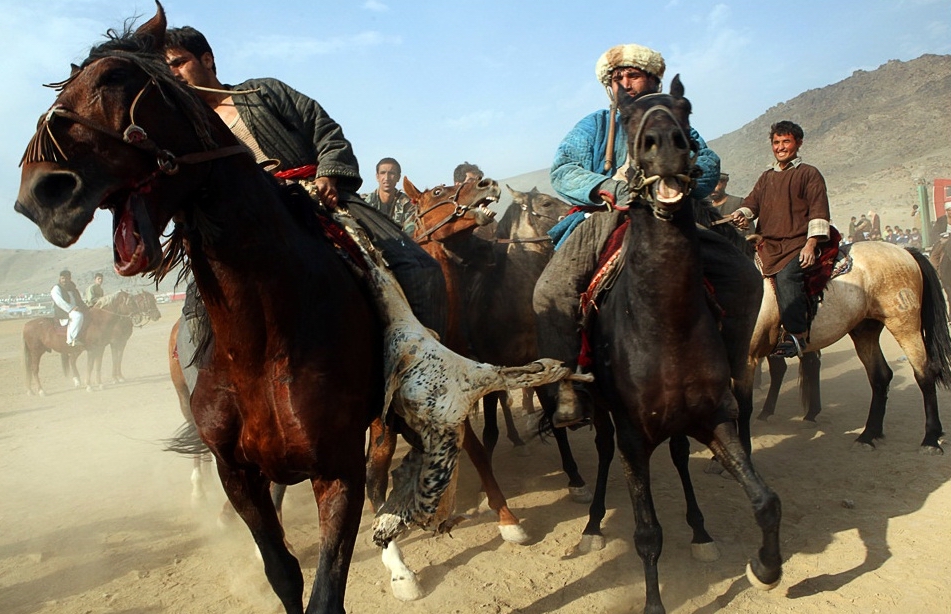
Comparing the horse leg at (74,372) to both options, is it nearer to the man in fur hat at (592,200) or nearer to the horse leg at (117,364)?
the horse leg at (117,364)

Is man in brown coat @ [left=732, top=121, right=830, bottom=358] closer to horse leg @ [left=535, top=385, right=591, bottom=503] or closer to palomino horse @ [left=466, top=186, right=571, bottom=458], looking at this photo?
palomino horse @ [left=466, top=186, right=571, bottom=458]

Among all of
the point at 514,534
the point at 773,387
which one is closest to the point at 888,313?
the point at 773,387

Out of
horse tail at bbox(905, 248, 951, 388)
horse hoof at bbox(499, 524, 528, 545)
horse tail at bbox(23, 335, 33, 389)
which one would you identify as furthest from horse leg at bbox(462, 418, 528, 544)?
horse tail at bbox(23, 335, 33, 389)

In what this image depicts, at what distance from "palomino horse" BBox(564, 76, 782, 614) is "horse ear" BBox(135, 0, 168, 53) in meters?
2.22

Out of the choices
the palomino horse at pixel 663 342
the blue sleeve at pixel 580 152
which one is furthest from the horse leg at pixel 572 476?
the blue sleeve at pixel 580 152

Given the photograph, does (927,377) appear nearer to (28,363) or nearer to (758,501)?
(758,501)

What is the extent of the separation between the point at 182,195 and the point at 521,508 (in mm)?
4247

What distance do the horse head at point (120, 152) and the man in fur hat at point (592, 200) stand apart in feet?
8.22

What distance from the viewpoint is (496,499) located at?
5.14 meters

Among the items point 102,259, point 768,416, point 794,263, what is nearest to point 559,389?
point 794,263

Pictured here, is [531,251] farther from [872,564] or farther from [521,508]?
[872,564]

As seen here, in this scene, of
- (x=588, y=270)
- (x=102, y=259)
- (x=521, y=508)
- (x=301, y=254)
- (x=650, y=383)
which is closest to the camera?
(x=301, y=254)

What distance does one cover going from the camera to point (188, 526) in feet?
18.8

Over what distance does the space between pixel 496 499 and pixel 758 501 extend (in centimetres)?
218
